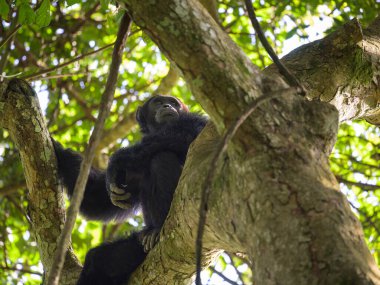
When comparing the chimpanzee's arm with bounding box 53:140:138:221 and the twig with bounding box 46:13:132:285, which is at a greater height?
the chimpanzee's arm with bounding box 53:140:138:221

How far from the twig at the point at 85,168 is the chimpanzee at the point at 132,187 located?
1.59 metres

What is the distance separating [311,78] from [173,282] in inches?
62.3

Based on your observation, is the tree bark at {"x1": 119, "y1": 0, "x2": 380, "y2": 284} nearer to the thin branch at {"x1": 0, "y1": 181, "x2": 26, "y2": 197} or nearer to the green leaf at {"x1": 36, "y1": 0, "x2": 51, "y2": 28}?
the green leaf at {"x1": 36, "y1": 0, "x2": 51, "y2": 28}

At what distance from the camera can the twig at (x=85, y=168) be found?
2.11 meters

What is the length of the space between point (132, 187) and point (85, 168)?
8.59 feet

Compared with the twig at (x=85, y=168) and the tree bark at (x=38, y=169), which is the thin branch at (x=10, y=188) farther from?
the twig at (x=85, y=168)

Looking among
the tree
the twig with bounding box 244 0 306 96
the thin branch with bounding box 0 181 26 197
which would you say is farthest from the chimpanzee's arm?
the twig with bounding box 244 0 306 96

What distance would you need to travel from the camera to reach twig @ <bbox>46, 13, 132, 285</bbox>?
2109mm

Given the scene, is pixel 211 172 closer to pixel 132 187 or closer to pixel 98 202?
pixel 132 187

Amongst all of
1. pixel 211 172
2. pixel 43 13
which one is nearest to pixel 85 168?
pixel 211 172

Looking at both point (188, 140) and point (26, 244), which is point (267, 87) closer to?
point (188, 140)

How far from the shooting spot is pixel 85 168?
2.33 m

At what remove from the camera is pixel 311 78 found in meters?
3.34

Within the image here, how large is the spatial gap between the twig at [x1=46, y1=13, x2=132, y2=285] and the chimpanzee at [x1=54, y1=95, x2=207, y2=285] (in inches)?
62.8
